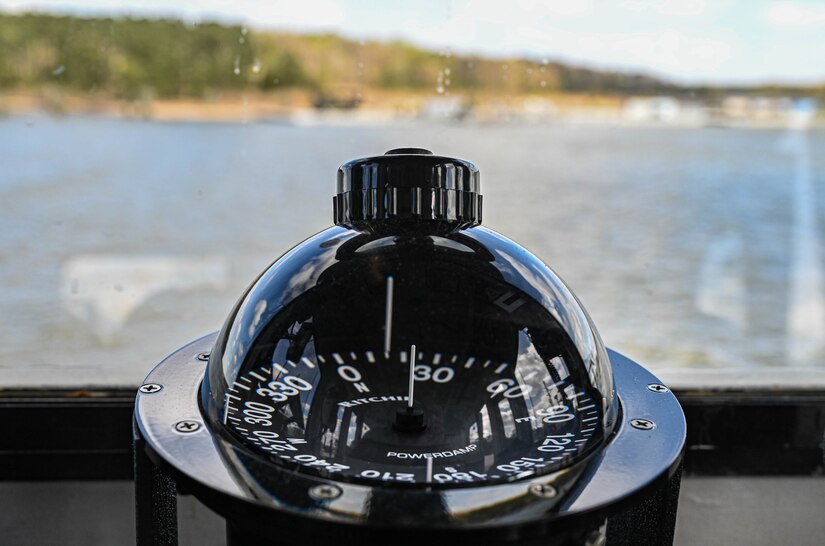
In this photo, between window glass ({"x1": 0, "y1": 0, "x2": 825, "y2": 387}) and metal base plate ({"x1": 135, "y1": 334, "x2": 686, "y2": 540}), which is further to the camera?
window glass ({"x1": 0, "y1": 0, "x2": 825, "y2": 387})

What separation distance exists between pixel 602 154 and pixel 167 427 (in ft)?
4.87

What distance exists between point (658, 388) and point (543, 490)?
307 mm

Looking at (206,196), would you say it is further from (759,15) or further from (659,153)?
(759,15)

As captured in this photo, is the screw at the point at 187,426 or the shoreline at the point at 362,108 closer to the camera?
the screw at the point at 187,426

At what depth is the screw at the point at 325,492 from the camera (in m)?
0.59

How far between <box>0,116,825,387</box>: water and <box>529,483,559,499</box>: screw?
3.60 feet

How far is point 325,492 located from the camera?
1.97 ft

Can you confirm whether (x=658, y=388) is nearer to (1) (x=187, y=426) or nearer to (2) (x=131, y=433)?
(1) (x=187, y=426)

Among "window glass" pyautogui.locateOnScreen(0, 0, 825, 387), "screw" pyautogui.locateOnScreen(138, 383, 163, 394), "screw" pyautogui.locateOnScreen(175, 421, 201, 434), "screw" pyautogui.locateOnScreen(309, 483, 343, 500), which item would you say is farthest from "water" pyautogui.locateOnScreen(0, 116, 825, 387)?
"screw" pyautogui.locateOnScreen(309, 483, 343, 500)

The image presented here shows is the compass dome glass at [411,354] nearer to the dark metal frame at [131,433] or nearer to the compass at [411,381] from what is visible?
the compass at [411,381]

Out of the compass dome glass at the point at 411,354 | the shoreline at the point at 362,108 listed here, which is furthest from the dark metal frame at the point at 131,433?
the compass dome glass at the point at 411,354

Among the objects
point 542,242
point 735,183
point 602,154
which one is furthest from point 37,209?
point 735,183

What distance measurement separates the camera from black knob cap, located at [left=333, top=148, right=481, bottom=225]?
786 mm

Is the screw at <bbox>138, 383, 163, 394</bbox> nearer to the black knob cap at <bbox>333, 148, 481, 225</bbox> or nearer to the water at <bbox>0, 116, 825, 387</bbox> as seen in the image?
the black knob cap at <bbox>333, 148, 481, 225</bbox>
